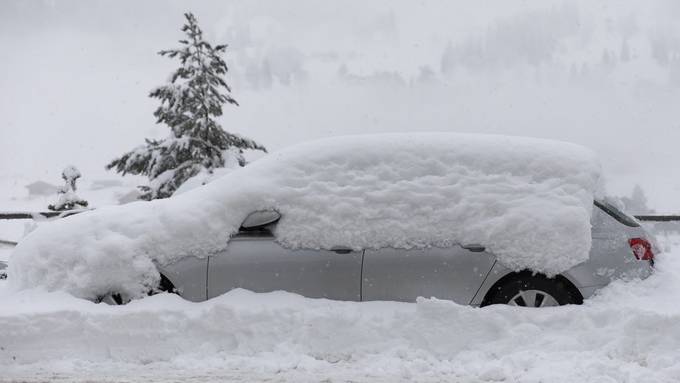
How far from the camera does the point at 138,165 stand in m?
19.3

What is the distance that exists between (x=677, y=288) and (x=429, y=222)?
6.75 feet

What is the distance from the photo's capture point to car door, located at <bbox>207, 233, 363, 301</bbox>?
16.2 feet

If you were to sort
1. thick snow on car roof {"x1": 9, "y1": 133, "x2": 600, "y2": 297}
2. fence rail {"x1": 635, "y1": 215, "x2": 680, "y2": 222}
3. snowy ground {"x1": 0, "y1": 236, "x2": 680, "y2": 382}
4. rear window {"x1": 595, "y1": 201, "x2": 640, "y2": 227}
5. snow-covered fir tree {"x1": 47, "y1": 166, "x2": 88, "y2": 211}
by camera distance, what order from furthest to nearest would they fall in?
snow-covered fir tree {"x1": 47, "y1": 166, "x2": 88, "y2": 211}
fence rail {"x1": 635, "y1": 215, "x2": 680, "y2": 222}
rear window {"x1": 595, "y1": 201, "x2": 640, "y2": 227}
thick snow on car roof {"x1": 9, "y1": 133, "x2": 600, "y2": 297}
snowy ground {"x1": 0, "y1": 236, "x2": 680, "y2": 382}

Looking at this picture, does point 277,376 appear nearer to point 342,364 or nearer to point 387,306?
point 342,364

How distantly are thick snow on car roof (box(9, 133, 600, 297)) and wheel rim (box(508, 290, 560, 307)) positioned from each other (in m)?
0.19

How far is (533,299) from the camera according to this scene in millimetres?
4957

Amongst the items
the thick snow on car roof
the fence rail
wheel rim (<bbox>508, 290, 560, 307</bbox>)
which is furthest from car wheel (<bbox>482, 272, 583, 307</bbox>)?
the fence rail

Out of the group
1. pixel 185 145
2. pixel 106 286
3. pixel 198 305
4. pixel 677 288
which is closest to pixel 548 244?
pixel 677 288

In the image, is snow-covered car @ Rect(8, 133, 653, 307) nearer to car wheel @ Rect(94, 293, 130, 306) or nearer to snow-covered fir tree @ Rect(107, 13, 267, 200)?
car wheel @ Rect(94, 293, 130, 306)

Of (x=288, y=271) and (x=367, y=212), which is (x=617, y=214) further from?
(x=288, y=271)

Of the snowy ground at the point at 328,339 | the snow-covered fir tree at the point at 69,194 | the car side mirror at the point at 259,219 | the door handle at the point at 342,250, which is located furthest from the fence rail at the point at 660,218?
the snow-covered fir tree at the point at 69,194

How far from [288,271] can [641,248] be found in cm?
287

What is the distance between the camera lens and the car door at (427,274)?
488 centimetres

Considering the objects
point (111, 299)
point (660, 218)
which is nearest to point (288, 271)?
point (111, 299)
